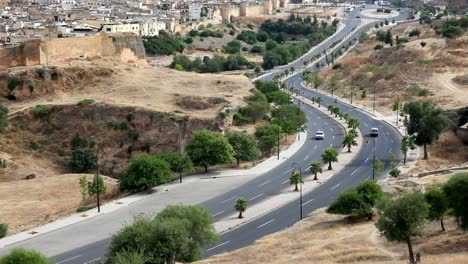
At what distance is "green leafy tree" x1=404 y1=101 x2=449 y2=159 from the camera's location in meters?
51.1

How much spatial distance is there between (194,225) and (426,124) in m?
25.4

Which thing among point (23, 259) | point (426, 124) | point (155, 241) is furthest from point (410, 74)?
point (23, 259)

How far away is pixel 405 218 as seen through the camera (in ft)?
87.0

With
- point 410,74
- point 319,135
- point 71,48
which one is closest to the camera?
point 319,135

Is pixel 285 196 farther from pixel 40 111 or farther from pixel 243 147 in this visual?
pixel 40 111

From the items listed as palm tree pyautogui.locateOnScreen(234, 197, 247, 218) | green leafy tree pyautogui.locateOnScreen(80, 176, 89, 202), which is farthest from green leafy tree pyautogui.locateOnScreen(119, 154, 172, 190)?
palm tree pyautogui.locateOnScreen(234, 197, 247, 218)

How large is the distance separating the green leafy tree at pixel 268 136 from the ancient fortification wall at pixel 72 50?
21.1 meters

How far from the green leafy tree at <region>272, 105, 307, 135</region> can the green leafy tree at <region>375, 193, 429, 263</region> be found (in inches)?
1312

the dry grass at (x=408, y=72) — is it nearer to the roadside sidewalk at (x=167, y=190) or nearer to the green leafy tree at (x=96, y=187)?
the roadside sidewalk at (x=167, y=190)

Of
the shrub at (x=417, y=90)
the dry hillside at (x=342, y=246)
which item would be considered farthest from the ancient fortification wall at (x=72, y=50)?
the dry hillside at (x=342, y=246)

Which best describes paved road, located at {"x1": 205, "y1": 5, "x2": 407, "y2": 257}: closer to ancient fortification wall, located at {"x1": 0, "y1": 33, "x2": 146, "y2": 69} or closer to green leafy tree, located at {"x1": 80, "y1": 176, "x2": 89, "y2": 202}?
green leafy tree, located at {"x1": 80, "y1": 176, "x2": 89, "y2": 202}

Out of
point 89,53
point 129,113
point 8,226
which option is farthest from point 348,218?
point 89,53

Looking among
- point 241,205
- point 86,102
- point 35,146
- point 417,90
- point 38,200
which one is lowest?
point 38,200

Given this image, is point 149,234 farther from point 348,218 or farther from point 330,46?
point 330,46
